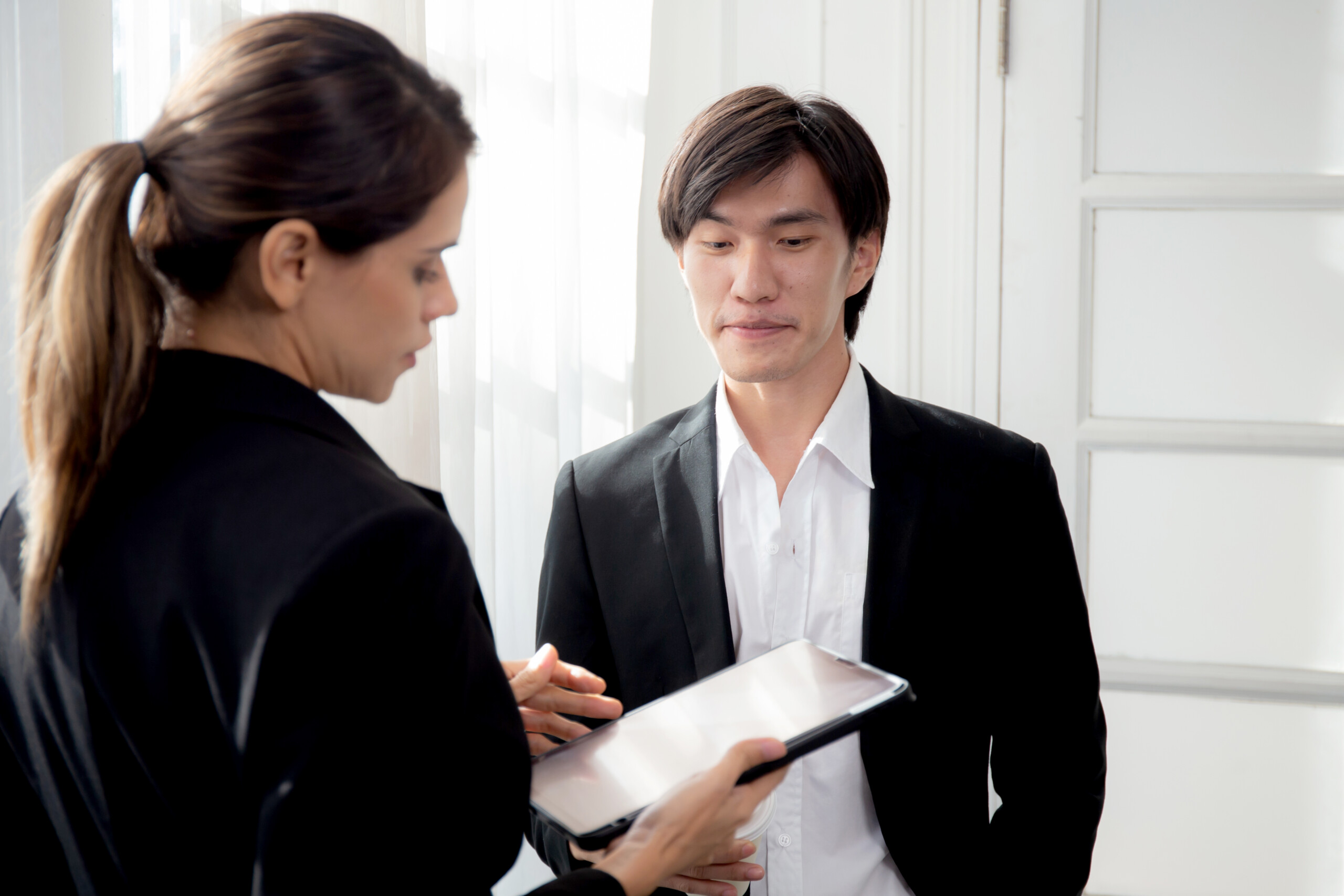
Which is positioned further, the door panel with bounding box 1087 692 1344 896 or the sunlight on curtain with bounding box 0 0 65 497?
the door panel with bounding box 1087 692 1344 896

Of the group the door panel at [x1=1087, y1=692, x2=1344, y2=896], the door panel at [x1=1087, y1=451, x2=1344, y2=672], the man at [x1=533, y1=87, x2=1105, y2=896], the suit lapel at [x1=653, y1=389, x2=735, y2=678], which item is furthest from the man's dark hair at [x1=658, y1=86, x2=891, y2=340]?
the door panel at [x1=1087, y1=692, x2=1344, y2=896]

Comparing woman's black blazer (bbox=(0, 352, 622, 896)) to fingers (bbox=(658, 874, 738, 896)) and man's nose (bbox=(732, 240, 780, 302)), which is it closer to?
fingers (bbox=(658, 874, 738, 896))

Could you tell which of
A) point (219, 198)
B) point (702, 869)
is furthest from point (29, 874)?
point (702, 869)

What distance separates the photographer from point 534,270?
173cm

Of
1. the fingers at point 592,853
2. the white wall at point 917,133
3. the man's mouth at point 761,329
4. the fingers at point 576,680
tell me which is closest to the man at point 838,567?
the man's mouth at point 761,329

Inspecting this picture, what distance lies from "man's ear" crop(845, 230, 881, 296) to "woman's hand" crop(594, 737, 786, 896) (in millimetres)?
735

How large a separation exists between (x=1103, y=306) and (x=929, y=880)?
3.55ft

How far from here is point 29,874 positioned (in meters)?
0.66

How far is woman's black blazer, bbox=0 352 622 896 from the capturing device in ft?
1.82

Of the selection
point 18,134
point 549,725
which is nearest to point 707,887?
point 549,725

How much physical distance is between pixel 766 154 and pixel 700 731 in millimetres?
713

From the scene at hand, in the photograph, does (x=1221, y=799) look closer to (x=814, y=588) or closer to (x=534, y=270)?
(x=814, y=588)

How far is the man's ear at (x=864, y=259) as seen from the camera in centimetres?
131

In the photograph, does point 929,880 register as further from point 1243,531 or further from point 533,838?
point 1243,531
